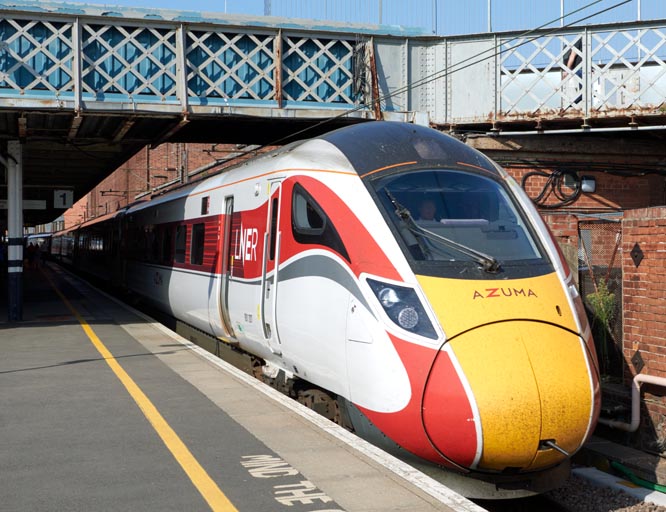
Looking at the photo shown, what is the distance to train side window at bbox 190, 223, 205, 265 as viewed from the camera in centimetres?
1164

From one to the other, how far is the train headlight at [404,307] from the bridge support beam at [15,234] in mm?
10959

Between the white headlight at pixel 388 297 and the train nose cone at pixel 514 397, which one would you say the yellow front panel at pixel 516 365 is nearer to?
the train nose cone at pixel 514 397

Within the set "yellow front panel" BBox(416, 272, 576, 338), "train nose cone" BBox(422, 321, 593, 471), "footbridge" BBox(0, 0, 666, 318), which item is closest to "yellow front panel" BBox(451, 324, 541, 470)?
"train nose cone" BBox(422, 321, 593, 471)

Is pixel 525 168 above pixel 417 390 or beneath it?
above

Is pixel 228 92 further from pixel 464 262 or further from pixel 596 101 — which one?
pixel 464 262

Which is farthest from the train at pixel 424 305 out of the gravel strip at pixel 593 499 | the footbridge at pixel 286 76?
the footbridge at pixel 286 76

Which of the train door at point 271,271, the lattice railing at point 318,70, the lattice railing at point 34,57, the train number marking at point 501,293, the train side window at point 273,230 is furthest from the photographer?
the lattice railing at point 318,70

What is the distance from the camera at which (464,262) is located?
617cm

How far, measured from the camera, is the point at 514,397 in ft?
17.5

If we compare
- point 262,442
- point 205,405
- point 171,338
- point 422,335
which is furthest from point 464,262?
point 171,338

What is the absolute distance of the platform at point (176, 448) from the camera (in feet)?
15.8

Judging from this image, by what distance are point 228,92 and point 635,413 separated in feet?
30.1

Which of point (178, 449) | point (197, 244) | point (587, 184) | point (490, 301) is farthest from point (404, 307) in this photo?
point (587, 184)

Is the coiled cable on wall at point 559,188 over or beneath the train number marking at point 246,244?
over
